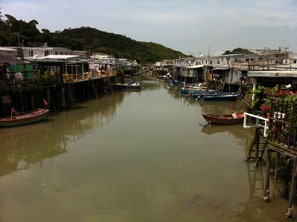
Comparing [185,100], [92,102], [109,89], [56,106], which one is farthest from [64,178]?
[109,89]

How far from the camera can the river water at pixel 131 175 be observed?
1005 cm

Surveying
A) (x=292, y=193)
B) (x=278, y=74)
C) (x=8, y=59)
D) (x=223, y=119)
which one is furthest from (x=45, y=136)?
(x=292, y=193)

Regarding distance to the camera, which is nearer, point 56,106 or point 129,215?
point 129,215

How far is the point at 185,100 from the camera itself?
1545 inches

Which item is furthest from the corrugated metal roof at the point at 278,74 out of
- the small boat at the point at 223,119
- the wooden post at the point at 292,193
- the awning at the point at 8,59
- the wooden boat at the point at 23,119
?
the awning at the point at 8,59

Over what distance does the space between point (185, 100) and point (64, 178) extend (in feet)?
91.7

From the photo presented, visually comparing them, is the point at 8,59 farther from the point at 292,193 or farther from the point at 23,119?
the point at 292,193

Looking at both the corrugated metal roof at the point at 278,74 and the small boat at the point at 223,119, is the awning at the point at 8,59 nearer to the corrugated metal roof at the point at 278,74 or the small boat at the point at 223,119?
the small boat at the point at 223,119

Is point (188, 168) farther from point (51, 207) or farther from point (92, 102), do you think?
point (92, 102)

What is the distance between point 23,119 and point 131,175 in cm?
1137

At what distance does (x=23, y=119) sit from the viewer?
69.0 ft

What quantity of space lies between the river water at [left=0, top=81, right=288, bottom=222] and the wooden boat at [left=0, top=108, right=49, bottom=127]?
477 mm

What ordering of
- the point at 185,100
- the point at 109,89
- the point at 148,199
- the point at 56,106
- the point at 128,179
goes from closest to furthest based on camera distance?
the point at 148,199, the point at 128,179, the point at 56,106, the point at 185,100, the point at 109,89

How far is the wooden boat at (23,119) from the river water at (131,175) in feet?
1.56
